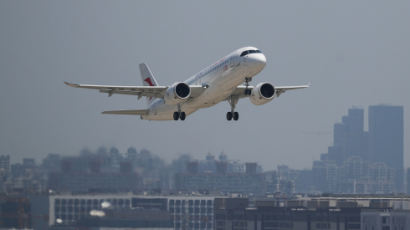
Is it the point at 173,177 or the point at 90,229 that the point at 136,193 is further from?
the point at 173,177

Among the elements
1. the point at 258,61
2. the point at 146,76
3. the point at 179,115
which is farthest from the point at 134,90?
the point at 146,76

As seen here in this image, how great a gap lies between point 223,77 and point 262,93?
4.66 metres

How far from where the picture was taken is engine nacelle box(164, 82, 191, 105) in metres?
73.9

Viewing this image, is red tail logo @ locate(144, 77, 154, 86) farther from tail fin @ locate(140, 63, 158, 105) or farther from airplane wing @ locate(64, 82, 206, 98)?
airplane wing @ locate(64, 82, 206, 98)

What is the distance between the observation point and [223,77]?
71.2 m

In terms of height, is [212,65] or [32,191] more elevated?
[212,65]

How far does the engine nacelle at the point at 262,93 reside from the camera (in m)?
74.6

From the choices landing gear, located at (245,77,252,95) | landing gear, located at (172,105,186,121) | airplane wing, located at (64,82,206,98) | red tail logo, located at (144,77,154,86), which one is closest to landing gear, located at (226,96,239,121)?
landing gear, located at (245,77,252,95)

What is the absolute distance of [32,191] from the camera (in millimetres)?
92188

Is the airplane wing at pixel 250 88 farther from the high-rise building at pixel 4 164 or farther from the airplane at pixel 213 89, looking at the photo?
the high-rise building at pixel 4 164

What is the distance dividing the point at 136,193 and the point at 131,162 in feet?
14.8

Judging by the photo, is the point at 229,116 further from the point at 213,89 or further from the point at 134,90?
the point at 134,90

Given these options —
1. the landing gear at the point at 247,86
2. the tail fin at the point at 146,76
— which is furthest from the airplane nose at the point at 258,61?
the tail fin at the point at 146,76

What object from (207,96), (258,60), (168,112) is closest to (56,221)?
(168,112)
